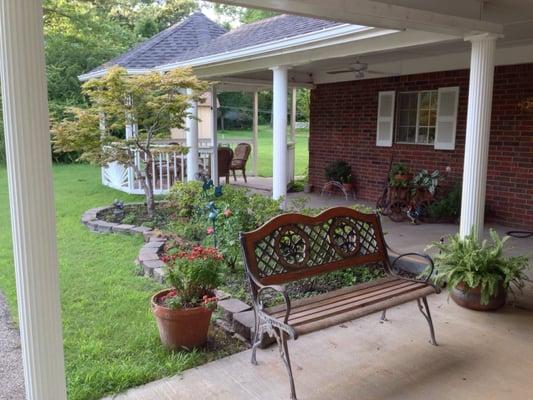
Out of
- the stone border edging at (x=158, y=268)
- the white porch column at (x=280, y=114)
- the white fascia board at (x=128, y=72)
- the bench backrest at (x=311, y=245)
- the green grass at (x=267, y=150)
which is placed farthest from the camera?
the green grass at (x=267, y=150)

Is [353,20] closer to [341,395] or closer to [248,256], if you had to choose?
[248,256]

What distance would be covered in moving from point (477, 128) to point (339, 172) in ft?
16.0

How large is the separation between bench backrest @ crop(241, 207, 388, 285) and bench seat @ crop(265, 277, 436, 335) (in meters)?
0.21

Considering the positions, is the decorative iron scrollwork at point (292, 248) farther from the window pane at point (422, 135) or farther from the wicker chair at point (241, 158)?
the wicker chair at point (241, 158)

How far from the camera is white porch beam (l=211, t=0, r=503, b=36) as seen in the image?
11.0ft

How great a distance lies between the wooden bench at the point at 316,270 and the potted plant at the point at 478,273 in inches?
25.2

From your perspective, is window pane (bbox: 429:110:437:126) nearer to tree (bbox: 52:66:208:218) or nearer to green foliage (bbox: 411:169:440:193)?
green foliage (bbox: 411:169:440:193)

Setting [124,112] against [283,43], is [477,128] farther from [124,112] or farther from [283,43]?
[124,112]

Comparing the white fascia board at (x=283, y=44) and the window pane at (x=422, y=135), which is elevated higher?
the white fascia board at (x=283, y=44)

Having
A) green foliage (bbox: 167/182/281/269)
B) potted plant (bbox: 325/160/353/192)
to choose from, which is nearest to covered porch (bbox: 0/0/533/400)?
green foliage (bbox: 167/182/281/269)

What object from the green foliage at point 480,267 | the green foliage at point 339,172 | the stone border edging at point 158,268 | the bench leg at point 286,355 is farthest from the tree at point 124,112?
the bench leg at point 286,355

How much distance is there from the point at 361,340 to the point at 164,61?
847 cm

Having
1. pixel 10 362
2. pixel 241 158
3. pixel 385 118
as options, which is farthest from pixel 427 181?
pixel 10 362

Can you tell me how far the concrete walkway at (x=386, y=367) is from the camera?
9.25 feet
